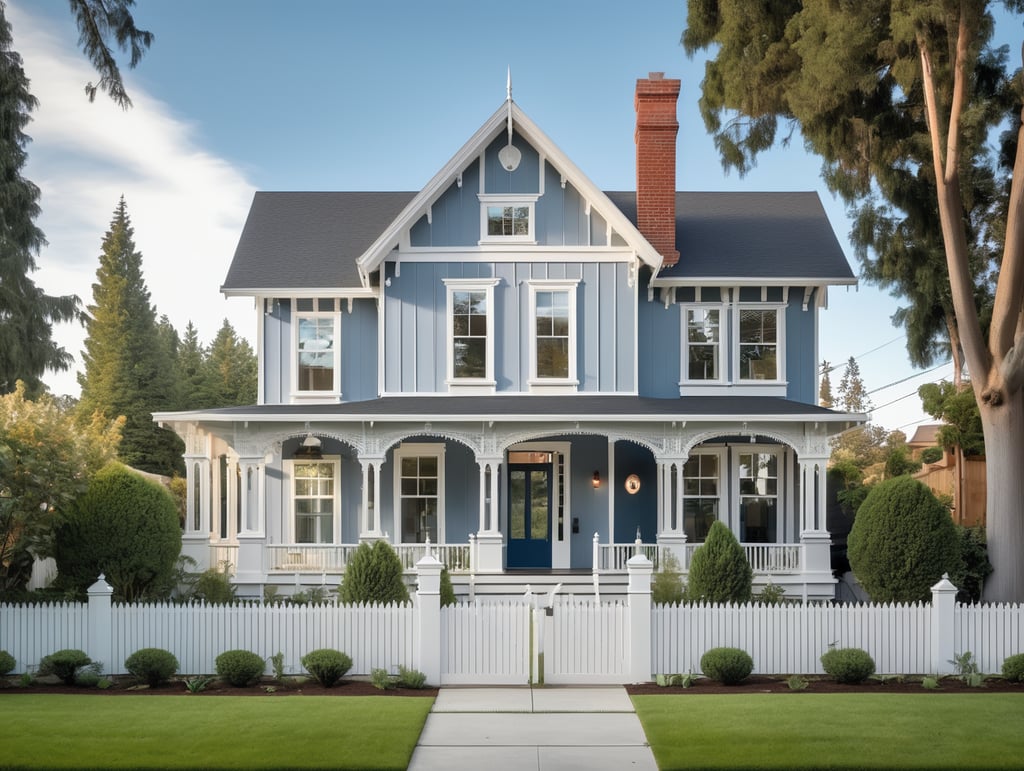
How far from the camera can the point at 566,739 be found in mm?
11148

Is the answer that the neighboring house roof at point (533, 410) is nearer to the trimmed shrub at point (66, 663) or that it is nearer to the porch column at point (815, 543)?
the porch column at point (815, 543)

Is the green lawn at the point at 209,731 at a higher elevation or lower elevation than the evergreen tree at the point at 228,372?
lower

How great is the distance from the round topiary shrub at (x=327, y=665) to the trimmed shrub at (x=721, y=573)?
19.0ft

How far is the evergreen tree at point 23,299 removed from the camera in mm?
30531

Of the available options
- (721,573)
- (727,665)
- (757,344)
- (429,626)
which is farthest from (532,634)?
(757,344)

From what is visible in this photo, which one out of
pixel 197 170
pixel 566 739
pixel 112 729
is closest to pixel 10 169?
pixel 197 170

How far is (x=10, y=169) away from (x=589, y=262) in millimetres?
18053

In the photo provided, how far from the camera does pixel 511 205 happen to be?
2202 cm

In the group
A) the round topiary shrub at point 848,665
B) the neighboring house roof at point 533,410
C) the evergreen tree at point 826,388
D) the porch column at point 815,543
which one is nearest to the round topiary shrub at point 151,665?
the neighboring house roof at point 533,410

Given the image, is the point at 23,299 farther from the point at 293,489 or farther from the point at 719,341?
the point at 719,341

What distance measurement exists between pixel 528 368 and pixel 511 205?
Result: 339 cm

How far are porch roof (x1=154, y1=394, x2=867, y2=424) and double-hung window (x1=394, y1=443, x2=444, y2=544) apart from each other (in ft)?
4.59

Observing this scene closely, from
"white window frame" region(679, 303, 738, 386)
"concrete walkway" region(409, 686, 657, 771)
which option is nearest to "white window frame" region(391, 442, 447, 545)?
"white window frame" region(679, 303, 738, 386)

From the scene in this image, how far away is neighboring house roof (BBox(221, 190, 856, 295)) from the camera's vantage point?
2242 centimetres
